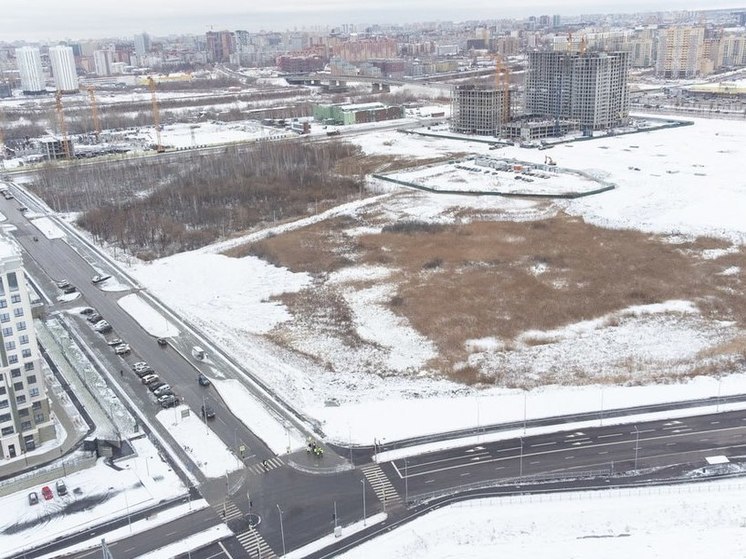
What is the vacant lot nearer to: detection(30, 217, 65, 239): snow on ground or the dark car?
the dark car

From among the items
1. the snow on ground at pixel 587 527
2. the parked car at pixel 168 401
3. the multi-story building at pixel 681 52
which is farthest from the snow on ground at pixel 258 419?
the multi-story building at pixel 681 52

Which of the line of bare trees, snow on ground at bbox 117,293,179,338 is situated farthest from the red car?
the line of bare trees

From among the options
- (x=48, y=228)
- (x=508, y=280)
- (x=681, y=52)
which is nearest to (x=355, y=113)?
(x=48, y=228)

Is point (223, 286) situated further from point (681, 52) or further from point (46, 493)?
point (681, 52)

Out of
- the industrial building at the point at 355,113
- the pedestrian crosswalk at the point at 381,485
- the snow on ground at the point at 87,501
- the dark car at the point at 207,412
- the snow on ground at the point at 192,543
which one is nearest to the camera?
the snow on ground at the point at 192,543

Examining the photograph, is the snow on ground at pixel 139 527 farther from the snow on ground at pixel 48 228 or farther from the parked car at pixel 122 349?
the snow on ground at pixel 48 228

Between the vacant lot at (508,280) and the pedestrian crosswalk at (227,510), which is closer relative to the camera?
the pedestrian crosswalk at (227,510)
